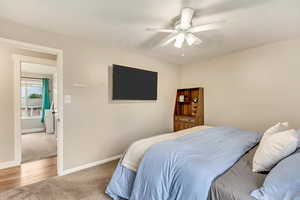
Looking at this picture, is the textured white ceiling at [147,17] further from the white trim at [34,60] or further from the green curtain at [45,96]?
the green curtain at [45,96]

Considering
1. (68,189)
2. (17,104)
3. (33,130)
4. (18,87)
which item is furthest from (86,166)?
(33,130)

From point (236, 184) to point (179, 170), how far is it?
1.42 ft

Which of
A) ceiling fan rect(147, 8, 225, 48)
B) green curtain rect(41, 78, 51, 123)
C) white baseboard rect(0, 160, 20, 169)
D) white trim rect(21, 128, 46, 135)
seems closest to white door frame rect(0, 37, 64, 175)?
white baseboard rect(0, 160, 20, 169)

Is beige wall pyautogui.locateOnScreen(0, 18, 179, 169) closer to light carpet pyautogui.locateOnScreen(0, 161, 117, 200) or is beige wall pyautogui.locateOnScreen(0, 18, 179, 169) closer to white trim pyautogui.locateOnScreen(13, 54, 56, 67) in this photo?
light carpet pyautogui.locateOnScreen(0, 161, 117, 200)

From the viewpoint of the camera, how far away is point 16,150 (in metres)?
3.00

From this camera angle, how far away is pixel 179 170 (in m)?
1.37

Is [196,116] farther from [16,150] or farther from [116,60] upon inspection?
[16,150]

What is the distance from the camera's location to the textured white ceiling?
1.77m

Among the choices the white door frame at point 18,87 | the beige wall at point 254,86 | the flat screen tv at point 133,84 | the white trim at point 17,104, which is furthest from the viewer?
the flat screen tv at point 133,84

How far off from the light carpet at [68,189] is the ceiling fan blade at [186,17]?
2.34 meters

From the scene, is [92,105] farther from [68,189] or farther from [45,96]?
[45,96]

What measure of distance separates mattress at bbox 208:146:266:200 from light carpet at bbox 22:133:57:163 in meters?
3.55

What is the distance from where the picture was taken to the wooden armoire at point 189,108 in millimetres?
3984

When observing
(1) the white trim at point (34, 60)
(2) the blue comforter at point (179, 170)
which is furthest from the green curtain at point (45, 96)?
(2) the blue comforter at point (179, 170)
